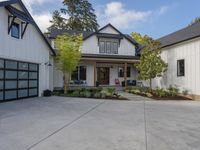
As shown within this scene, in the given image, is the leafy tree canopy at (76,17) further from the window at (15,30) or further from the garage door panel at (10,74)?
the garage door panel at (10,74)

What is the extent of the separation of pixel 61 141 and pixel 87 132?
4.04 ft

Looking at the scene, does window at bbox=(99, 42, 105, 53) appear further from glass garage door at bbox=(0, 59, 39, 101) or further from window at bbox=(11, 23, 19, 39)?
window at bbox=(11, 23, 19, 39)

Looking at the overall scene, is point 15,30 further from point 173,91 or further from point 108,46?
point 108,46

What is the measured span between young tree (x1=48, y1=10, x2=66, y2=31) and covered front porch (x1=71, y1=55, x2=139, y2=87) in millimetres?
25005

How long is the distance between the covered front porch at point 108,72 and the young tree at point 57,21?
82.0ft

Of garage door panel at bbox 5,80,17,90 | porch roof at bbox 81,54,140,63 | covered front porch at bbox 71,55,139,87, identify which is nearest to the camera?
garage door panel at bbox 5,80,17,90

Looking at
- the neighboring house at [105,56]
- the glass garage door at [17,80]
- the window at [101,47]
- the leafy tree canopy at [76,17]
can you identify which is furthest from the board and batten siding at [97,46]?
the leafy tree canopy at [76,17]

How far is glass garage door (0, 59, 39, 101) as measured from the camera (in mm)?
14703

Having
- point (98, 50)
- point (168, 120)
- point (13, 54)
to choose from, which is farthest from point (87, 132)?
point (98, 50)

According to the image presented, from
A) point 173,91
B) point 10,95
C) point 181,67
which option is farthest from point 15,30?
point 181,67

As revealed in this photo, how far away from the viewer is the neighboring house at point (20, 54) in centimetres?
1455

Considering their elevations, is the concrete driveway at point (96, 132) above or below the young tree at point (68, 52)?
below

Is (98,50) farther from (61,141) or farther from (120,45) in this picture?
(61,141)

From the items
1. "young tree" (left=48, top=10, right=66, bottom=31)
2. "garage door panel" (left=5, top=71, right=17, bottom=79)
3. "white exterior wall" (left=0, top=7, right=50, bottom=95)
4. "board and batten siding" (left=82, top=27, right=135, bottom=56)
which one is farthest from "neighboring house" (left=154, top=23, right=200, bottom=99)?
"young tree" (left=48, top=10, right=66, bottom=31)
